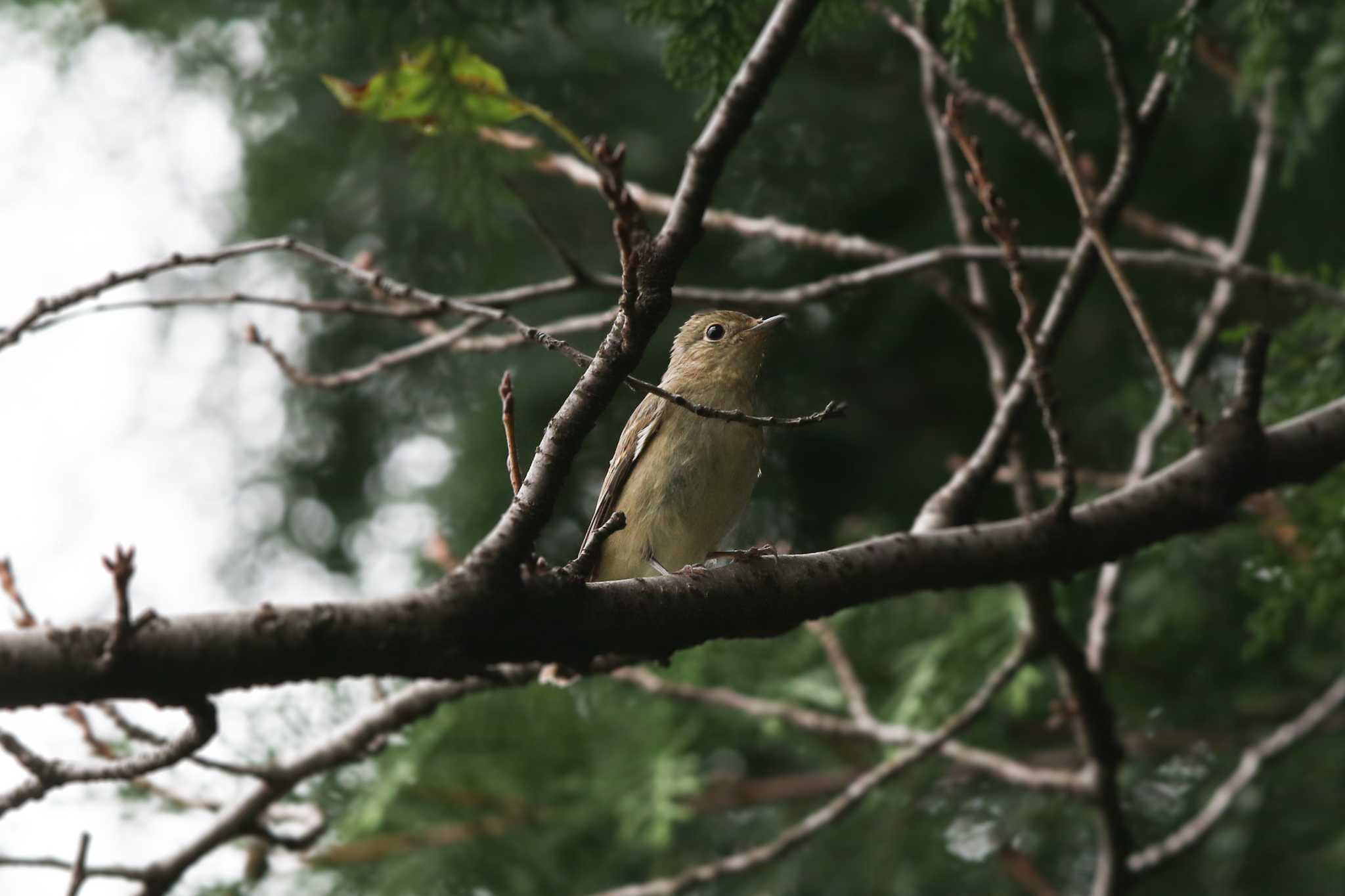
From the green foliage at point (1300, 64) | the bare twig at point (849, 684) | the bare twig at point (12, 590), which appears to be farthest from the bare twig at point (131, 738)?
the green foliage at point (1300, 64)

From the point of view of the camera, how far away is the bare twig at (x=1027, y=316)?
2723mm

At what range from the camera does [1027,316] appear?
271 cm

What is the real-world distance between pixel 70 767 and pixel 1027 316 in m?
2.03

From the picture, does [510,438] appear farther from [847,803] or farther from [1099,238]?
[847,803]

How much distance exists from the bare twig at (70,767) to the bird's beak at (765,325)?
7.33 ft

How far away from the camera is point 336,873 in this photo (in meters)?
5.68

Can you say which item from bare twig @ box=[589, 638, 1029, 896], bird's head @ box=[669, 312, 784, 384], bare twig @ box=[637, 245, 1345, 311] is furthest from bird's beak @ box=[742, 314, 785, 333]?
bare twig @ box=[589, 638, 1029, 896]

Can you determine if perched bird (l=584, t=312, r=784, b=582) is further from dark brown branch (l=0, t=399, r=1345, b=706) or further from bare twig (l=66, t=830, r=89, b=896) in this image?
bare twig (l=66, t=830, r=89, b=896)

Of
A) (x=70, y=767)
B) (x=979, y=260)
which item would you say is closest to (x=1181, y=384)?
(x=979, y=260)

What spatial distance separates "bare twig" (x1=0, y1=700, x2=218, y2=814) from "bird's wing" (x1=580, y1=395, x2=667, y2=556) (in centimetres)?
151

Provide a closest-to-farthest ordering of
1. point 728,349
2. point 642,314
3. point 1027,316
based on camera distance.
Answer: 1. point 642,314
2. point 1027,316
3. point 728,349

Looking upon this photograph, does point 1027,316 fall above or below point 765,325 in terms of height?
below

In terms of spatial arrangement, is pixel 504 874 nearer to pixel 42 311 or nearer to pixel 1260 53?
pixel 42 311

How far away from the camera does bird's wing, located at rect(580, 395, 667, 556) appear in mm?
3674
